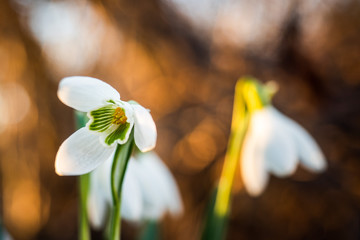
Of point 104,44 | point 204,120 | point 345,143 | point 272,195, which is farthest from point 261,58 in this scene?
point 104,44

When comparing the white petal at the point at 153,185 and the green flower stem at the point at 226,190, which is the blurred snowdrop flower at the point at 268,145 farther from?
the white petal at the point at 153,185

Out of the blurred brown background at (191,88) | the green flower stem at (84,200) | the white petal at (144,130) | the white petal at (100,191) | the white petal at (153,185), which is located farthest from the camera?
the blurred brown background at (191,88)

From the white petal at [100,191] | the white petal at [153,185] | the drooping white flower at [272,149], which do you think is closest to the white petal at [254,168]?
the drooping white flower at [272,149]

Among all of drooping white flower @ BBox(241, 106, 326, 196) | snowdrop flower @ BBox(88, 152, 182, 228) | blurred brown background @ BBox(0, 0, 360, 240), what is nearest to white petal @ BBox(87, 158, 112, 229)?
snowdrop flower @ BBox(88, 152, 182, 228)

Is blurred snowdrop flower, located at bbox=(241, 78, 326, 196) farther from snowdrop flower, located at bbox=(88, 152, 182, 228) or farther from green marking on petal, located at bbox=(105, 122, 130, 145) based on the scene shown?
green marking on petal, located at bbox=(105, 122, 130, 145)

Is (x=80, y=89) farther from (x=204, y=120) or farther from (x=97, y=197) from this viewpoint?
(x=204, y=120)

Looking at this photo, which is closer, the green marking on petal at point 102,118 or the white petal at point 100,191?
the green marking on petal at point 102,118

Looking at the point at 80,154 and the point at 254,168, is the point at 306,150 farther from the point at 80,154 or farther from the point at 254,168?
the point at 80,154
